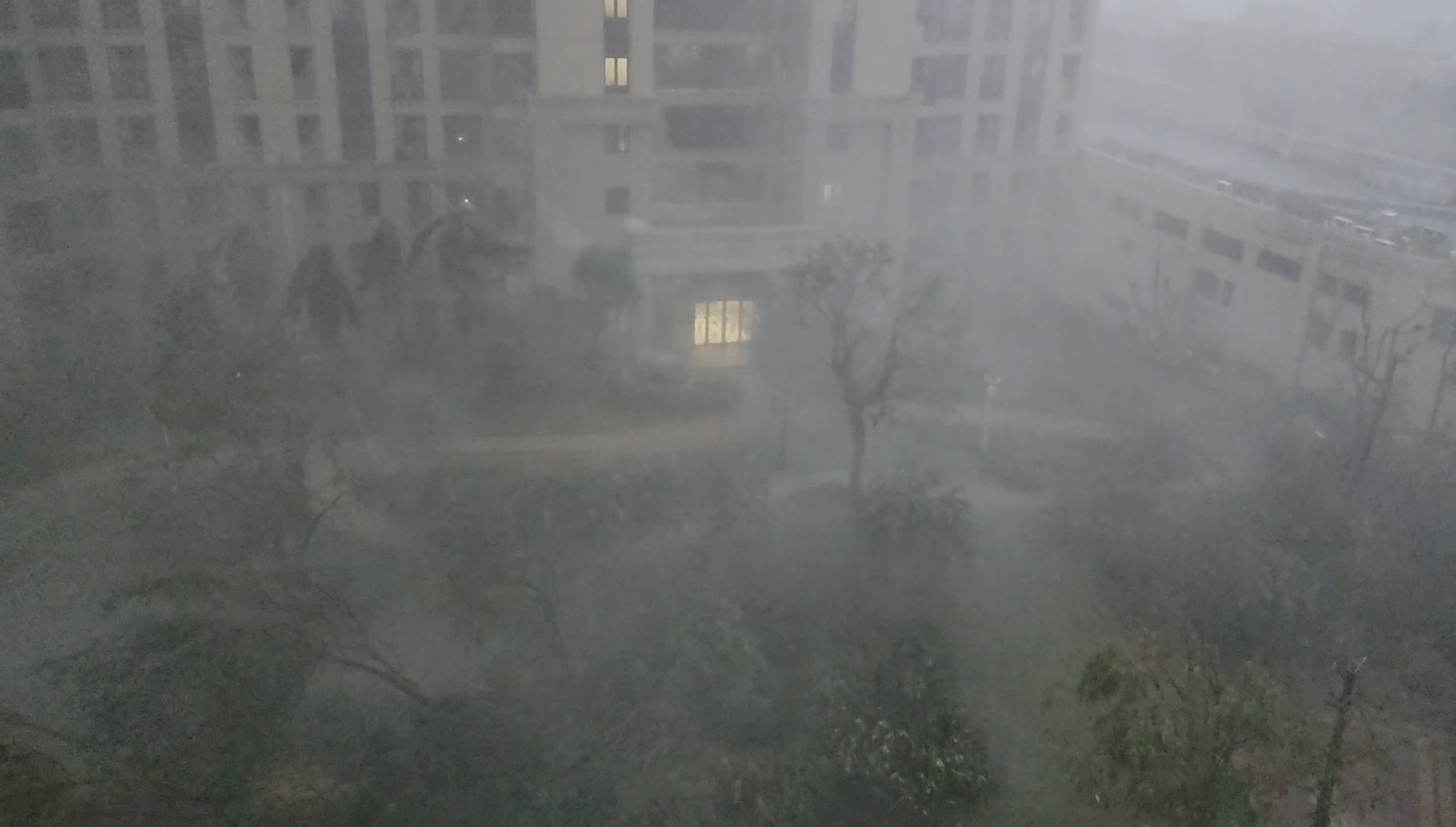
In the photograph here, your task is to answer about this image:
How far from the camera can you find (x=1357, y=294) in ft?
21.6

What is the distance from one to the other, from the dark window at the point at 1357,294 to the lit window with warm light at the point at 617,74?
15.6 feet

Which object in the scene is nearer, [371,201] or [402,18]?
[402,18]

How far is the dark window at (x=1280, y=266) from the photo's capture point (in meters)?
7.11

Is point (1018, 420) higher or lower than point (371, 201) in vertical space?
lower

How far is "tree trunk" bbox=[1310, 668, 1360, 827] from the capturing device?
3.02 meters

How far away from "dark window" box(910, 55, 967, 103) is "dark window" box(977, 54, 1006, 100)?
7.5 inches

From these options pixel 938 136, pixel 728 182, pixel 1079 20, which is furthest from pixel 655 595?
pixel 1079 20

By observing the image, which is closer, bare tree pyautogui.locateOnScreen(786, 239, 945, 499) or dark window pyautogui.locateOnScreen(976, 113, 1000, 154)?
bare tree pyautogui.locateOnScreen(786, 239, 945, 499)

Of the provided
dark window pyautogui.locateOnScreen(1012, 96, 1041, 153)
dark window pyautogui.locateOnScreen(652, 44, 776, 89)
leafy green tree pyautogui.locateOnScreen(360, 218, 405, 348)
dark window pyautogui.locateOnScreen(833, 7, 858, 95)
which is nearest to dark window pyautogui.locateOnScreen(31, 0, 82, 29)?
leafy green tree pyautogui.locateOnScreen(360, 218, 405, 348)

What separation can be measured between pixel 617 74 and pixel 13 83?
364cm

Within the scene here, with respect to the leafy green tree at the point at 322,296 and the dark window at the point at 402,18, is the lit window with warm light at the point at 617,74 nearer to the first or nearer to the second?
the dark window at the point at 402,18

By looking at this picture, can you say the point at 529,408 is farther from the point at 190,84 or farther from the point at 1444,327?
the point at 1444,327

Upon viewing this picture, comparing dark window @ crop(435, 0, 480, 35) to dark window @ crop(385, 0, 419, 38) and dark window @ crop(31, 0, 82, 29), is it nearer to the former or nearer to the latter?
dark window @ crop(385, 0, 419, 38)

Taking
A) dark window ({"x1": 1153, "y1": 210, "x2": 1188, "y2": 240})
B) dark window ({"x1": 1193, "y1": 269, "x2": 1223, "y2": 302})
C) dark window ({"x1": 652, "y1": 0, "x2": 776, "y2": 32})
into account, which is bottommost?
dark window ({"x1": 1193, "y1": 269, "x2": 1223, "y2": 302})
